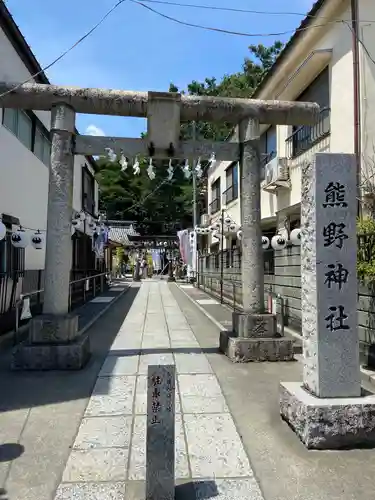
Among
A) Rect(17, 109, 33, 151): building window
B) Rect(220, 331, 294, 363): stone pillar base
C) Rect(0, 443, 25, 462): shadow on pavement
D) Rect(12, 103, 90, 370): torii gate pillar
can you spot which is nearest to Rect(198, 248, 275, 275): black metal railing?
Rect(220, 331, 294, 363): stone pillar base

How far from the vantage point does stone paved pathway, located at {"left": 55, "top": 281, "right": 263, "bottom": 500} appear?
11.3 ft

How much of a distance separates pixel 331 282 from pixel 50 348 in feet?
15.0

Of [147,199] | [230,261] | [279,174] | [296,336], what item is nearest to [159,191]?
[147,199]

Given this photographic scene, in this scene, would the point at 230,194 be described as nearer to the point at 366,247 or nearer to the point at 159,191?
the point at 366,247

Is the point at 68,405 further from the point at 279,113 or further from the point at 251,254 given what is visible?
the point at 279,113

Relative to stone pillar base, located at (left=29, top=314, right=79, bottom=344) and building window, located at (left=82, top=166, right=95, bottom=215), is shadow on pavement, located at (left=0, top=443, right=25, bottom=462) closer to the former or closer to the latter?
stone pillar base, located at (left=29, top=314, right=79, bottom=344)

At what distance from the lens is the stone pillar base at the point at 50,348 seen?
665 centimetres

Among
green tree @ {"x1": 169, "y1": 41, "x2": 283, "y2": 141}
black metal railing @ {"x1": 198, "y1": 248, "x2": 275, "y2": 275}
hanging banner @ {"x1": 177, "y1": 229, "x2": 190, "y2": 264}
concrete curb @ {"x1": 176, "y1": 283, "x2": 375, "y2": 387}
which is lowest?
concrete curb @ {"x1": 176, "y1": 283, "x2": 375, "y2": 387}

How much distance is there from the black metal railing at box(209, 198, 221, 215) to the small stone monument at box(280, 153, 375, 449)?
19428 millimetres

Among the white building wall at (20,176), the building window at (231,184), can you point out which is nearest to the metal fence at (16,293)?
the white building wall at (20,176)

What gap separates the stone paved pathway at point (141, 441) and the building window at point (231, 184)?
1374 centimetres

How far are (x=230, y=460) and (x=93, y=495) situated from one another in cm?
133

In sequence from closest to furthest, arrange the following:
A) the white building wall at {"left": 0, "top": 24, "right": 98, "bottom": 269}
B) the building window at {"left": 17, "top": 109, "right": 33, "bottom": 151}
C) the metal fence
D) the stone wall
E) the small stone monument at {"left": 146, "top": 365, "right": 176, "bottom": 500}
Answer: the small stone monument at {"left": 146, "top": 365, "right": 176, "bottom": 500}, the stone wall, the metal fence, the white building wall at {"left": 0, "top": 24, "right": 98, "bottom": 269}, the building window at {"left": 17, "top": 109, "right": 33, "bottom": 151}

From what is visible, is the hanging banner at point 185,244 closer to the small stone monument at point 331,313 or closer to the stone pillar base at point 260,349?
the stone pillar base at point 260,349
